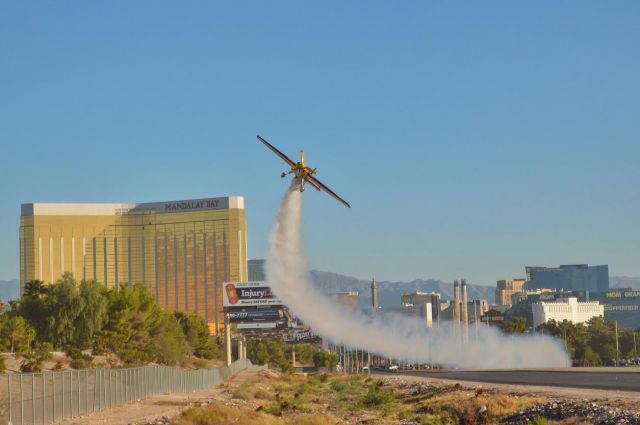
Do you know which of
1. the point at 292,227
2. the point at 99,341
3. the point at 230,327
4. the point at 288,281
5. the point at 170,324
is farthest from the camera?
the point at 230,327

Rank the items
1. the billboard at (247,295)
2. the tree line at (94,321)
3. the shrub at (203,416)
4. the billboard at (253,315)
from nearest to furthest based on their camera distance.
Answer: the shrub at (203,416), the tree line at (94,321), the billboard at (253,315), the billboard at (247,295)

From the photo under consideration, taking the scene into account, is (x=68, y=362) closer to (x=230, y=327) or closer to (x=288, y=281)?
(x=288, y=281)

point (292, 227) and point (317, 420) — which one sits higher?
point (292, 227)

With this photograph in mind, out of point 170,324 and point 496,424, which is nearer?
point 496,424

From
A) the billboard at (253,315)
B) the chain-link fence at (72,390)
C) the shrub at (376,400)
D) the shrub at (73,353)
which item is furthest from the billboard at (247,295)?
the shrub at (376,400)

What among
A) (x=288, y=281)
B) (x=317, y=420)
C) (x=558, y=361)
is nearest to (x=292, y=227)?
(x=288, y=281)

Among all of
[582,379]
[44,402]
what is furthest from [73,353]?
[44,402]

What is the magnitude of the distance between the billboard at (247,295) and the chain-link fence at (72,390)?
104 metres

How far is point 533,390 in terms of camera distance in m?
74.4

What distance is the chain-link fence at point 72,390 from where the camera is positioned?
4122cm

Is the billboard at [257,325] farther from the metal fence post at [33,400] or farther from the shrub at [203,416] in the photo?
the metal fence post at [33,400]

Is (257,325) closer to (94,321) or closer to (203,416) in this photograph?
(94,321)

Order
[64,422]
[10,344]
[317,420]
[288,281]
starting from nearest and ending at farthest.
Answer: [64,422] → [317,420] → [10,344] → [288,281]

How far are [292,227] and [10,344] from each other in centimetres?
2927
